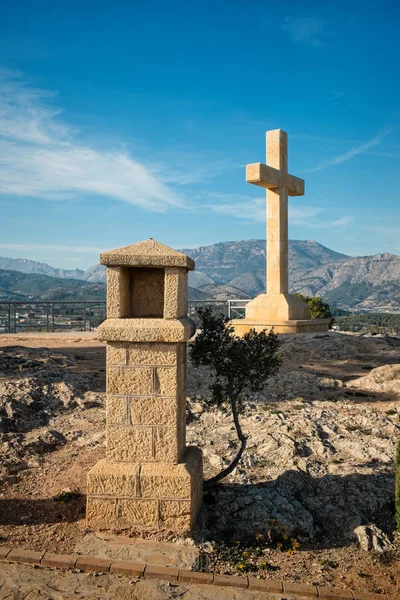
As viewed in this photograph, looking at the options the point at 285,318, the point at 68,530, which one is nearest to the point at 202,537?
the point at 68,530

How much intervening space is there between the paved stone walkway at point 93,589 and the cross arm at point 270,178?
13193mm

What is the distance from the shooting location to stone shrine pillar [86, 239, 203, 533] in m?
5.18

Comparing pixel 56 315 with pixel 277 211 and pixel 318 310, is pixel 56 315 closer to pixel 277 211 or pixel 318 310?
pixel 277 211

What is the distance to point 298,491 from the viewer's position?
6.47 metres

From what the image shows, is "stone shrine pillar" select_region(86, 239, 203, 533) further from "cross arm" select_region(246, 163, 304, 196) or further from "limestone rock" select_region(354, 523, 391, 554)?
"cross arm" select_region(246, 163, 304, 196)

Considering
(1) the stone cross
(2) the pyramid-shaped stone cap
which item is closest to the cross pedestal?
(1) the stone cross

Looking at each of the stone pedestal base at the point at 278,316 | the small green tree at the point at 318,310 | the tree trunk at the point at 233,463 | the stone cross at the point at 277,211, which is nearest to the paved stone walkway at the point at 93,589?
the tree trunk at the point at 233,463

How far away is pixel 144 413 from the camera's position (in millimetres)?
5293

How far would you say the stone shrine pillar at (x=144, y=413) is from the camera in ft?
17.0

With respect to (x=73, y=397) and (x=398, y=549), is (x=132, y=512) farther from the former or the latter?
(x=73, y=397)

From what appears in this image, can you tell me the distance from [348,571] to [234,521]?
1319 millimetres

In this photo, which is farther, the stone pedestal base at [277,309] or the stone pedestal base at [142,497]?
the stone pedestal base at [277,309]

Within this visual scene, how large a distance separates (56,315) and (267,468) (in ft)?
61.0

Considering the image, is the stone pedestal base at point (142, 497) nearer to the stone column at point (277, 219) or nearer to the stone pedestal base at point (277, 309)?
the stone pedestal base at point (277, 309)
